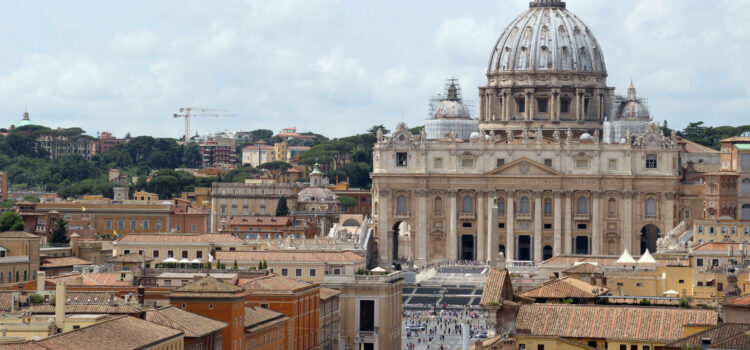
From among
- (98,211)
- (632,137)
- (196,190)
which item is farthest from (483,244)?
(196,190)

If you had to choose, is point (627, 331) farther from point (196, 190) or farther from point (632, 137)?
point (196, 190)

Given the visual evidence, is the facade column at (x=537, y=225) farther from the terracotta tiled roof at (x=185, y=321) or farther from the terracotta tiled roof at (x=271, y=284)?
the terracotta tiled roof at (x=185, y=321)

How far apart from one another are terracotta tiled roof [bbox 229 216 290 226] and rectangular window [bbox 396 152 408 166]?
9951mm

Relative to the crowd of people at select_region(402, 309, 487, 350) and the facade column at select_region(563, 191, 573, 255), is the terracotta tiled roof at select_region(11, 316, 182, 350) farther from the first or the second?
the facade column at select_region(563, 191, 573, 255)

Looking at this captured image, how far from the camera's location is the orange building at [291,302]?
257 feet

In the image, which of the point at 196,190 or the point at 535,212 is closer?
the point at 535,212

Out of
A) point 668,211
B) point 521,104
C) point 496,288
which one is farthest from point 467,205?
point 496,288

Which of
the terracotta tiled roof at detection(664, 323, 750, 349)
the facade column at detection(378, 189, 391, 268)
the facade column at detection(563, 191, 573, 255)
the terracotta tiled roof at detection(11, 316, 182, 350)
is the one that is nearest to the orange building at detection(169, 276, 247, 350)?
the terracotta tiled roof at detection(11, 316, 182, 350)

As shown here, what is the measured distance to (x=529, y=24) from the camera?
181500 millimetres

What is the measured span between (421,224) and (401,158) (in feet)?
18.2

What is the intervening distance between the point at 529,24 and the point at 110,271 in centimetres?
9928

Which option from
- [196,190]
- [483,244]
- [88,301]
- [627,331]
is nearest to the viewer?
[627,331]

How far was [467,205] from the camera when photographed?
16400cm

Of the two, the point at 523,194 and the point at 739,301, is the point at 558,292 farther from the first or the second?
the point at 523,194
